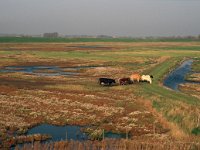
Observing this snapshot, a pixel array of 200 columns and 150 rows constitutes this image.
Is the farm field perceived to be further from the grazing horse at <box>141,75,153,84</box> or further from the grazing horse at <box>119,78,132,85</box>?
the grazing horse at <box>141,75,153,84</box>

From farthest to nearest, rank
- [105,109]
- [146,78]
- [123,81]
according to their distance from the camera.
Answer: [146,78]
[123,81]
[105,109]

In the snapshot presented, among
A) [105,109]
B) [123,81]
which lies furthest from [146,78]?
[105,109]

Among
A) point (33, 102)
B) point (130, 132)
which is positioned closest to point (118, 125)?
point (130, 132)

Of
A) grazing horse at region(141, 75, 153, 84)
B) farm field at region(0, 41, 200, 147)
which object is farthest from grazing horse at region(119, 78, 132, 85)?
grazing horse at region(141, 75, 153, 84)

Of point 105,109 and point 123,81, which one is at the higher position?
point 123,81

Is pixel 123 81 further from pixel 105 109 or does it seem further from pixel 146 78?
pixel 105 109

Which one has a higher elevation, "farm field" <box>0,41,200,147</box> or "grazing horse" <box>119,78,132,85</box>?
"grazing horse" <box>119,78,132,85</box>

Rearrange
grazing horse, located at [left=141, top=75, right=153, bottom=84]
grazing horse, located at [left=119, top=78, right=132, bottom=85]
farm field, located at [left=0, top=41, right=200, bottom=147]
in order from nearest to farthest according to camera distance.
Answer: farm field, located at [left=0, top=41, right=200, bottom=147] → grazing horse, located at [left=119, top=78, right=132, bottom=85] → grazing horse, located at [left=141, top=75, right=153, bottom=84]

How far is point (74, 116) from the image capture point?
27828 mm

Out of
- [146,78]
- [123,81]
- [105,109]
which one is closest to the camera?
[105,109]

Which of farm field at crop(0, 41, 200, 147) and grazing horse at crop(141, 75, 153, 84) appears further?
grazing horse at crop(141, 75, 153, 84)

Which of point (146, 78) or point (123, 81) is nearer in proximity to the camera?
point (123, 81)

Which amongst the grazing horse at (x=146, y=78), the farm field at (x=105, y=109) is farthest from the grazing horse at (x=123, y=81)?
the grazing horse at (x=146, y=78)

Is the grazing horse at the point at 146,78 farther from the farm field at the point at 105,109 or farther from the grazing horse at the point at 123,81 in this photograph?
the grazing horse at the point at 123,81
